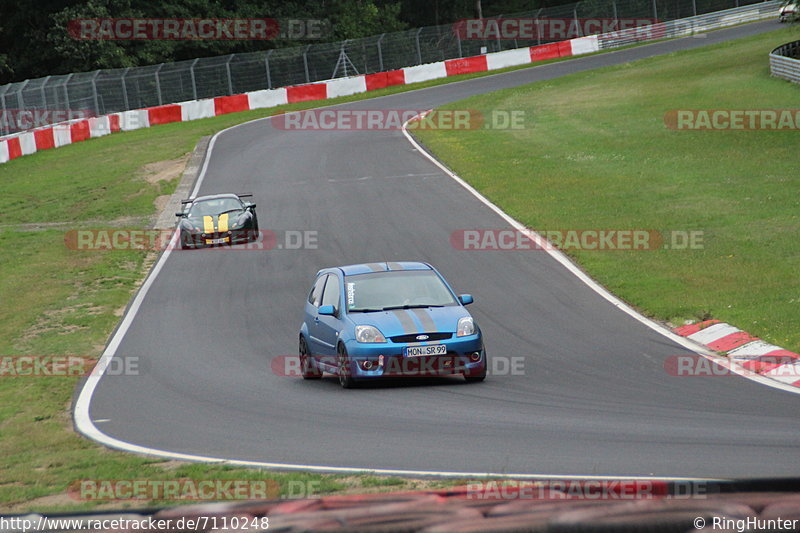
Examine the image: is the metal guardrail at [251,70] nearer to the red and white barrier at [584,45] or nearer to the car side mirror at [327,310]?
the red and white barrier at [584,45]

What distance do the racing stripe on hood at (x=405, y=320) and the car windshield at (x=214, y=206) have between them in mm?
13332

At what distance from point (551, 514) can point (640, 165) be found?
25655mm

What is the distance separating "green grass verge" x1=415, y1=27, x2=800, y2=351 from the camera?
16594mm

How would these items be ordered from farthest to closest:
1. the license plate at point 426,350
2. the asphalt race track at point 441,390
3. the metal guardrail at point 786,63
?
the metal guardrail at point 786,63 → the license plate at point 426,350 → the asphalt race track at point 441,390

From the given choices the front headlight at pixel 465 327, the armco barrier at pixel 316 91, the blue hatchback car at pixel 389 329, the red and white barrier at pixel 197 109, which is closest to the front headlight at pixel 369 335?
the blue hatchback car at pixel 389 329

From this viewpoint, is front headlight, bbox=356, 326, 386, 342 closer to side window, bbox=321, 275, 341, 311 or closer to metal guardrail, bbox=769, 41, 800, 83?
side window, bbox=321, 275, 341, 311

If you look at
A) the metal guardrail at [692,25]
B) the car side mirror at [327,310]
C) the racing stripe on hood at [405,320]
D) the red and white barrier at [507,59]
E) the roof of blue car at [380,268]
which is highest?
the metal guardrail at [692,25]

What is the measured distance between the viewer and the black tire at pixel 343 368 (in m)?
12.3

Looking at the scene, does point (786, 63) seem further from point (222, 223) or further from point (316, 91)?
point (222, 223)

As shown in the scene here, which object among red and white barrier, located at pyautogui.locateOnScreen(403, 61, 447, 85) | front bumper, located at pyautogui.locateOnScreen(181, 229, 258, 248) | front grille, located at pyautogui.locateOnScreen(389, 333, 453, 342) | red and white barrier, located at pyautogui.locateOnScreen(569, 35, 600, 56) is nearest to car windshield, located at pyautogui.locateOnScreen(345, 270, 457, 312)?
front grille, located at pyautogui.locateOnScreen(389, 333, 453, 342)

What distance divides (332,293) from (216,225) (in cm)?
1161

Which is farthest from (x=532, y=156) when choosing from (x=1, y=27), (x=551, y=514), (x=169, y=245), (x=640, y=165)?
(x=1, y=27)

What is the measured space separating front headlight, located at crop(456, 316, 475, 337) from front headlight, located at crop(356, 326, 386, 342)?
896mm

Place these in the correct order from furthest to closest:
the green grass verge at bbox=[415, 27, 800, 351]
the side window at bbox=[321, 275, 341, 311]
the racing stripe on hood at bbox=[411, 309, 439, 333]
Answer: the green grass verge at bbox=[415, 27, 800, 351]
the side window at bbox=[321, 275, 341, 311]
the racing stripe on hood at bbox=[411, 309, 439, 333]
